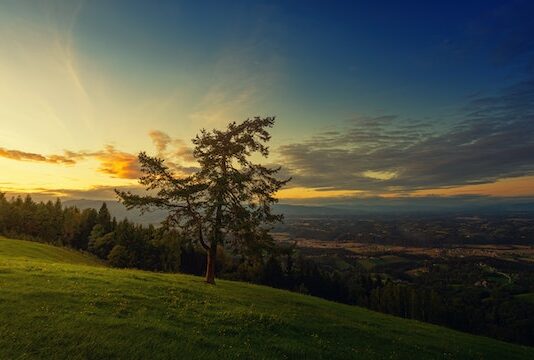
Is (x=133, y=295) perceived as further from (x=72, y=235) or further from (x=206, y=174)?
(x=72, y=235)

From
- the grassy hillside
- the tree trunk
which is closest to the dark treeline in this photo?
the tree trunk

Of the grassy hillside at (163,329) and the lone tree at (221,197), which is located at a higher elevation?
the lone tree at (221,197)

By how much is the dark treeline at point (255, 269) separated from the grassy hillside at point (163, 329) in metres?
63.1

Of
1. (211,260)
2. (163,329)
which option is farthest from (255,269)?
(163,329)

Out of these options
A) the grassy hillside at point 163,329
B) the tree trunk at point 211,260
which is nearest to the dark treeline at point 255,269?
the tree trunk at point 211,260

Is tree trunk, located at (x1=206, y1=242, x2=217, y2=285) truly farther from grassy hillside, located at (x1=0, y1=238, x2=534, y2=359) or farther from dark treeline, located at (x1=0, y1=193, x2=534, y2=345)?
dark treeline, located at (x1=0, y1=193, x2=534, y2=345)

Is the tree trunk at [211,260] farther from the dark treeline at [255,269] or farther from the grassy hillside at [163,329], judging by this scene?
the dark treeline at [255,269]

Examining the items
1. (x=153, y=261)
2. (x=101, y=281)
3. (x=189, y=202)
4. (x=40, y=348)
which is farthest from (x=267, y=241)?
(x=153, y=261)

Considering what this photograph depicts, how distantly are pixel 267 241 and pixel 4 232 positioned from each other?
89.5m

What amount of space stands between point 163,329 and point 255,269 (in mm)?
96045

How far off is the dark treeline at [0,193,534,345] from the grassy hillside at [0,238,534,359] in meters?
63.1

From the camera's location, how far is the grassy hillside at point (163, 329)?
16203mm

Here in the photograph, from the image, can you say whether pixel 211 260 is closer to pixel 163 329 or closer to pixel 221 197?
pixel 221 197

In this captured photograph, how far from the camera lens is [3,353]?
14438mm
